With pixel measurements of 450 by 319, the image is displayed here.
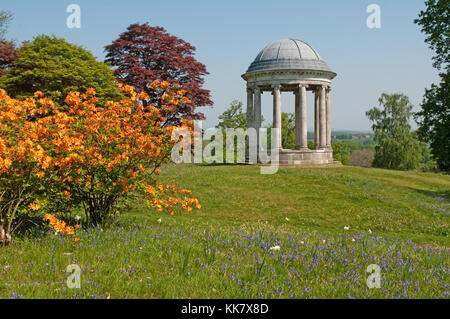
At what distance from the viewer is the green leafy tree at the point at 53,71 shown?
29114 millimetres

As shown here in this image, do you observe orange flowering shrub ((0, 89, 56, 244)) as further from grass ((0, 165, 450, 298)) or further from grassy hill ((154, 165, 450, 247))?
grassy hill ((154, 165, 450, 247))

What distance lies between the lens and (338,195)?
805 inches

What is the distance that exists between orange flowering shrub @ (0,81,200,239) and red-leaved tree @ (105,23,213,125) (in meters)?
28.6

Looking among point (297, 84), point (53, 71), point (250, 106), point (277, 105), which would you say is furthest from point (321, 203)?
point (53, 71)

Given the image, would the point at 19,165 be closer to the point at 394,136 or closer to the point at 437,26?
the point at 437,26

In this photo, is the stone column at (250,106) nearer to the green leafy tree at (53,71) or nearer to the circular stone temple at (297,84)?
the circular stone temple at (297,84)

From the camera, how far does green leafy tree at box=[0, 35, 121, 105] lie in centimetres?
2911

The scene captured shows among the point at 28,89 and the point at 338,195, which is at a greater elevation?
the point at 28,89

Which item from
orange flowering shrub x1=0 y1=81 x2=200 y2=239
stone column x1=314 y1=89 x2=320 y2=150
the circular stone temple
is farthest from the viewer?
stone column x1=314 y1=89 x2=320 y2=150

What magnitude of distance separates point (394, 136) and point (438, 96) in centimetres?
3752

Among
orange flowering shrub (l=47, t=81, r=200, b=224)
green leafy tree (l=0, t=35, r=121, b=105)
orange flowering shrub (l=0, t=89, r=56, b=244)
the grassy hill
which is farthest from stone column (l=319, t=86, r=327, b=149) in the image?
orange flowering shrub (l=0, t=89, r=56, b=244)

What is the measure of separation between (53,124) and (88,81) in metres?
23.1
